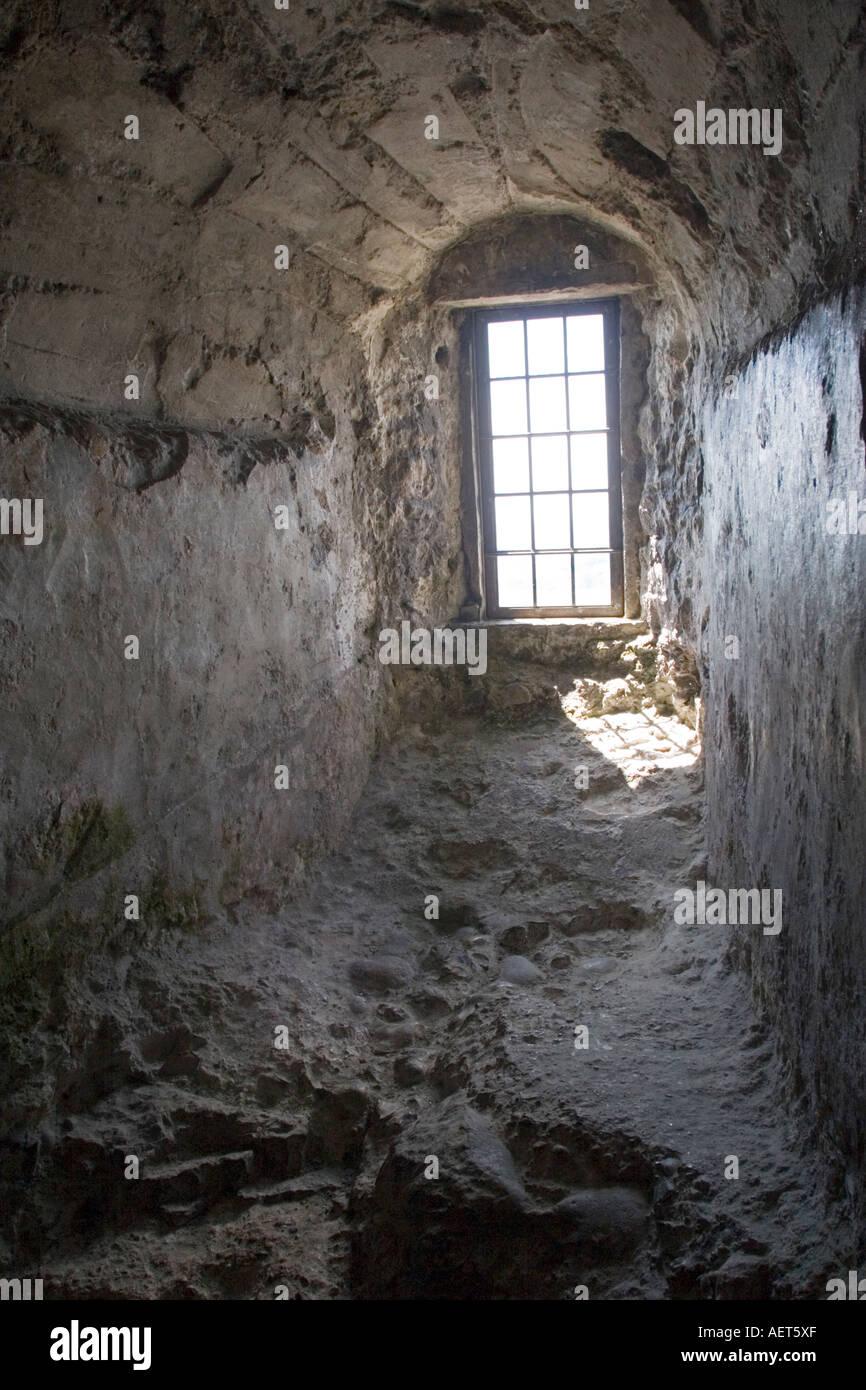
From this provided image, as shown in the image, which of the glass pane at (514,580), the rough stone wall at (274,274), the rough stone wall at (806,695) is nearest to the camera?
the rough stone wall at (806,695)

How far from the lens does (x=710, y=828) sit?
3641 millimetres

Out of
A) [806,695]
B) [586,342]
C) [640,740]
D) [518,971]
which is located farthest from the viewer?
[586,342]

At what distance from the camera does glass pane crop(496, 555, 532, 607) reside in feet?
17.0

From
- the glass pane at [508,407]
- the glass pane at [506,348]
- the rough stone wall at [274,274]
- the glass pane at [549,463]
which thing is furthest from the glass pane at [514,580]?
the rough stone wall at [274,274]

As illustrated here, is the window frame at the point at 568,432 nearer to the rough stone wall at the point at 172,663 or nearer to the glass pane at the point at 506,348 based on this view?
the glass pane at the point at 506,348

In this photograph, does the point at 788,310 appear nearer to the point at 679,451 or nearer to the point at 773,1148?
the point at 773,1148

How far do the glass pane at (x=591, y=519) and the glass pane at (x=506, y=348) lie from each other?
1.93 feet

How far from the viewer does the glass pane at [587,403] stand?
4.98 meters

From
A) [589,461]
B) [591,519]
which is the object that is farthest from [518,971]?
[589,461]

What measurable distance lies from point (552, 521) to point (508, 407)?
1.70 feet

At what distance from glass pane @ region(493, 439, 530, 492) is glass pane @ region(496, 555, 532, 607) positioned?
0.30 m

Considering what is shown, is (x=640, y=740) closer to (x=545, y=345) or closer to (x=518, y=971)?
(x=518, y=971)

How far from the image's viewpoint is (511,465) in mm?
5137

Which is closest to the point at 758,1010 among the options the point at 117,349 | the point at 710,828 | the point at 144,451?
the point at 710,828
